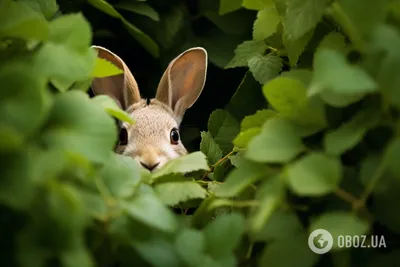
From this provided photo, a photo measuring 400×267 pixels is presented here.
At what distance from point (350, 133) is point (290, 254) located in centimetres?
16

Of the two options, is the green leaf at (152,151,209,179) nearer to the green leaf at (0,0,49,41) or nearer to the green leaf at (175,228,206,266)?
the green leaf at (175,228,206,266)

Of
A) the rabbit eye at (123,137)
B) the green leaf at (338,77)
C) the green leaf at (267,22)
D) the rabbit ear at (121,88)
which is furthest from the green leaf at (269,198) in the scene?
the rabbit ear at (121,88)

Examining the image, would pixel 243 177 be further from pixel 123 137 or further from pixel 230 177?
pixel 123 137

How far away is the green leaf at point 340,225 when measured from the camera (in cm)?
69

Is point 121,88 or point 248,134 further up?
point 248,134

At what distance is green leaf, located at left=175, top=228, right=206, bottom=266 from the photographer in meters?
0.73

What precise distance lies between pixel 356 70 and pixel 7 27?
42 cm

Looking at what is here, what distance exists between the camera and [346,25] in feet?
2.48

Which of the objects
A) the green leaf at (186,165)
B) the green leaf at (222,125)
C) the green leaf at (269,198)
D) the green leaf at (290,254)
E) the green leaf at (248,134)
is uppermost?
the green leaf at (269,198)

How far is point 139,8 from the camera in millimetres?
1579

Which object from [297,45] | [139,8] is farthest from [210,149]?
[139,8]

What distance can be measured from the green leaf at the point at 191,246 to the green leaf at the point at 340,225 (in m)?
0.14

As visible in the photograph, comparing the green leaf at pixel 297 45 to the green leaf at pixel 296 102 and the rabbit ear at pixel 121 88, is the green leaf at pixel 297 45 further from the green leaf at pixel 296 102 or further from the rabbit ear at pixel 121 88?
the rabbit ear at pixel 121 88

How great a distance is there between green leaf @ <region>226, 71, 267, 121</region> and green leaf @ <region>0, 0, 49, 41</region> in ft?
2.26
